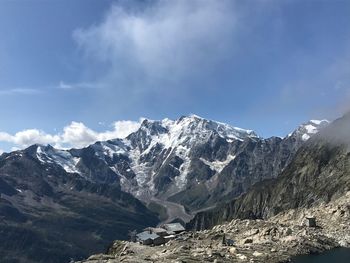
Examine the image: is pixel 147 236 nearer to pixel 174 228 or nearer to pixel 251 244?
pixel 174 228

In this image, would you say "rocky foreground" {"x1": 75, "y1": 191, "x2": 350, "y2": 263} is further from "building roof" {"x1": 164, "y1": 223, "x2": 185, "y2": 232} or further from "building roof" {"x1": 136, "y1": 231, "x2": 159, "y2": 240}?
"building roof" {"x1": 164, "y1": 223, "x2": 185, "y2": 232}

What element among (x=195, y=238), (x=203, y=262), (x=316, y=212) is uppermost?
(x=316, y=212)

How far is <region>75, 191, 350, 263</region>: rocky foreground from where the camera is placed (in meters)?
116

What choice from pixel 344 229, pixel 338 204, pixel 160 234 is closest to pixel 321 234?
pixel 344 229

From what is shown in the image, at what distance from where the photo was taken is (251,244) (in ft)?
450

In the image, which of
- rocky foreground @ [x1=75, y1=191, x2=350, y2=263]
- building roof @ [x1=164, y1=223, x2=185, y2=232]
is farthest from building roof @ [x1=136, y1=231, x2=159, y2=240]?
building roof @ [x1=164, y1=223, x2=185, y2=232]

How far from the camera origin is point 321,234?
150875 mm

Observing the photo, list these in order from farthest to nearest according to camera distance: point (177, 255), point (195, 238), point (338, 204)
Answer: point (338, 204) → point (195, 238) → point (177, 255)

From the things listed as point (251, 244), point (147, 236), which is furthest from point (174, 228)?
point (251, 244)

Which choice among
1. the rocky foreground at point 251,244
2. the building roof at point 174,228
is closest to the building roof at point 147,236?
the rocky foreground at point 251,244

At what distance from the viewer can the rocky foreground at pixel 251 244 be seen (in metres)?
116

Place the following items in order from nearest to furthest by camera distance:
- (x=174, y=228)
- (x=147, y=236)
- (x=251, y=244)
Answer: (x=251, y=244) → (x=147, y=236) → (x=174, y=228)

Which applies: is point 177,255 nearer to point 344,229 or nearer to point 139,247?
point 139,247

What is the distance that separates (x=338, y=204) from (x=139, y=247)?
8023cm
